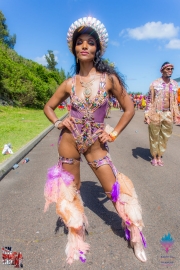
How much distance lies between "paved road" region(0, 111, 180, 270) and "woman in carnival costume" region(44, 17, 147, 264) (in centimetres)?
16

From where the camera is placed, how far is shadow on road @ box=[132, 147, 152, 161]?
20.5 feet

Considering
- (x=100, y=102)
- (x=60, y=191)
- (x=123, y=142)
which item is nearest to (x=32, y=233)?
(x=60, y=191)

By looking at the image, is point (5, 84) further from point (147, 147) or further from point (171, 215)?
point (171, 215)

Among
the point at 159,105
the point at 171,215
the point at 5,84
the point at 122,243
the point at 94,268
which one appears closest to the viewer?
the point at 94,268

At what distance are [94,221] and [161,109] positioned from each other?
3.26 meters

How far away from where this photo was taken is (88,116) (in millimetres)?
2281

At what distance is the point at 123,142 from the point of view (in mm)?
8422

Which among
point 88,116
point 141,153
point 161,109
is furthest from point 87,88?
point 141,153

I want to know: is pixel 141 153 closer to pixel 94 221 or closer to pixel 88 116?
pixel 94 221

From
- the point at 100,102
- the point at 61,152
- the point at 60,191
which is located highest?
the point at 100,102

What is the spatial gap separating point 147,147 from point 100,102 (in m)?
5.55

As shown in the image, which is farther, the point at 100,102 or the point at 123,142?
the point at 123,142

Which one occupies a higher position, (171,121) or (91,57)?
(91,57)

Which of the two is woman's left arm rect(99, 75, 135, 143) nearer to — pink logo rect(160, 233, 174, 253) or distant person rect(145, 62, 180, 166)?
pink logo rect(160, 233, 174, 253)
